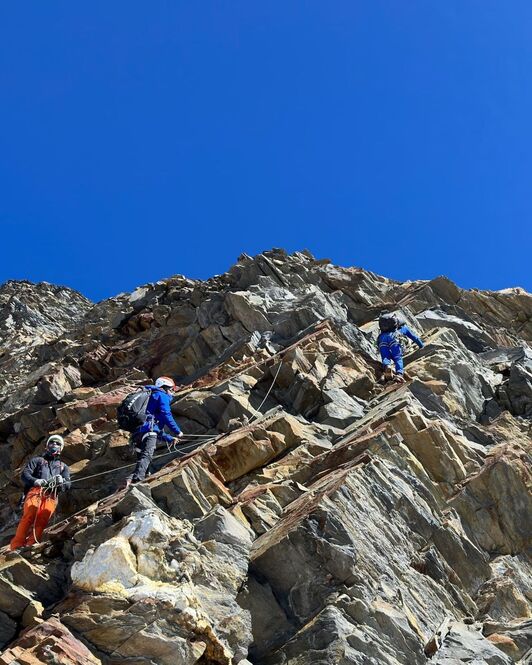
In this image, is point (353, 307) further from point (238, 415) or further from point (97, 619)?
point (97, 619)

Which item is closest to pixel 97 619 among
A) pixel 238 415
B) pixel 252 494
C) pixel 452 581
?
pixel 252 494

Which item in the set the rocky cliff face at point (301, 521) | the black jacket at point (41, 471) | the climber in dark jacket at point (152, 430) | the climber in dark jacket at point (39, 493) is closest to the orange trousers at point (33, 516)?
the climber in dark jacket at point (39, 493)

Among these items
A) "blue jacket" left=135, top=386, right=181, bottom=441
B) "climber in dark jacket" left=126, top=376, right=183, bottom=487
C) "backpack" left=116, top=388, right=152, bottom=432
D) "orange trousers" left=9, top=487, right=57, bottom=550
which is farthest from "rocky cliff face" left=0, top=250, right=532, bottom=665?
"backpack" left=116, top=388, right=152, bottom=432

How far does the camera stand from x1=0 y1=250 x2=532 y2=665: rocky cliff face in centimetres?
1312

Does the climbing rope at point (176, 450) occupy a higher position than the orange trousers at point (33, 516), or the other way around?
the climbing rope at point (176, 450)

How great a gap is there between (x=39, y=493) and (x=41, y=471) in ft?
2.24

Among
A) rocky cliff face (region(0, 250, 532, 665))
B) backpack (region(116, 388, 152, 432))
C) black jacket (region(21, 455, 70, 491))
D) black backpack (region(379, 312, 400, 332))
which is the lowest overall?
rocky cliff face (region(0, 250, 532, 665))

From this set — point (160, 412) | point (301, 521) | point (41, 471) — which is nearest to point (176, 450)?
point (160, 412)

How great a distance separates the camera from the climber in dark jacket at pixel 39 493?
17469mm

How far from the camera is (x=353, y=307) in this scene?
37312 millimetres

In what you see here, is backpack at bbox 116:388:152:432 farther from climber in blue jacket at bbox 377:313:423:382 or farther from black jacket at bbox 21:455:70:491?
climber in blue jacket at bbox 377:313:423:382

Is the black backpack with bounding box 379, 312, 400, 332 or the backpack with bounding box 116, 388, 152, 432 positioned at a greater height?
the black backpack with bounding box 379, 312, 400, 332

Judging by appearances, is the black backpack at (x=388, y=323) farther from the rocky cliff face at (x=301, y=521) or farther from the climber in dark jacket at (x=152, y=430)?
the climber in dark jacket at (x=152, y=430)

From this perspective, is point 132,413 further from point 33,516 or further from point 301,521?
point 301,521
